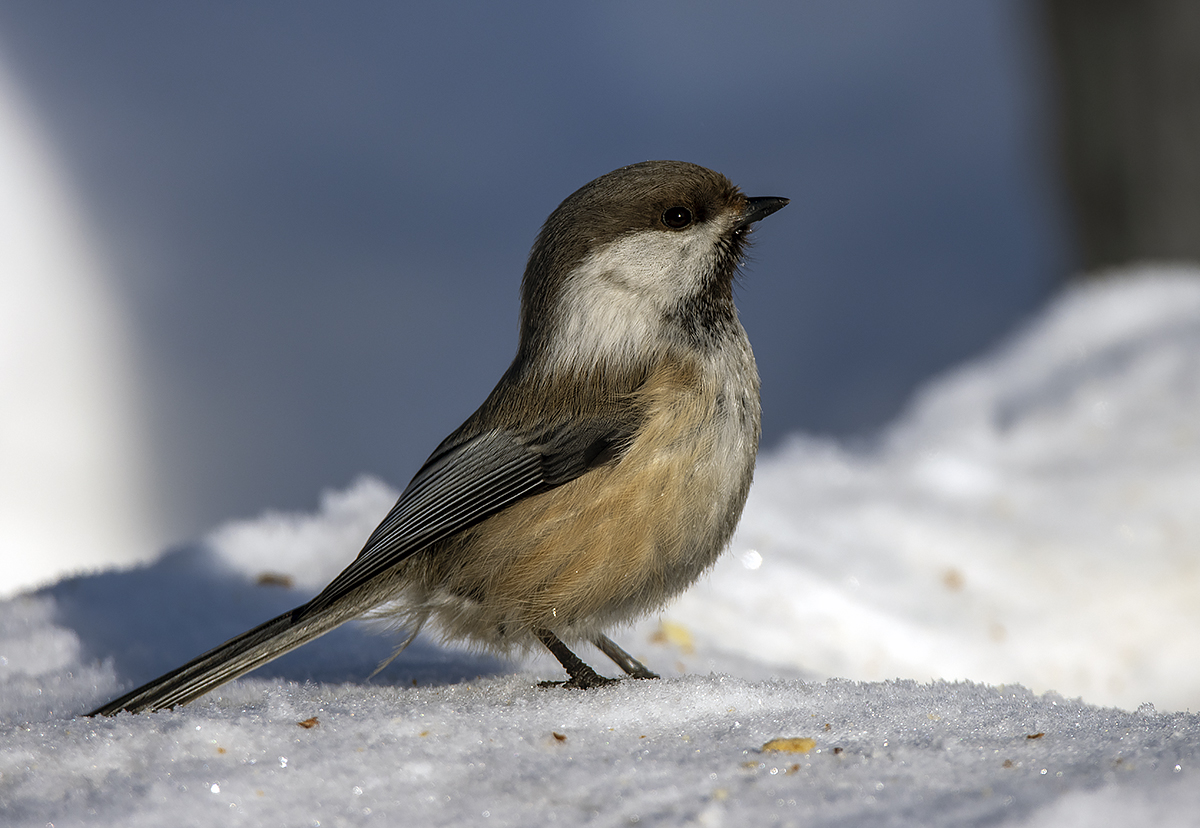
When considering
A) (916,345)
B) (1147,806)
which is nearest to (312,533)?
(1147,806)

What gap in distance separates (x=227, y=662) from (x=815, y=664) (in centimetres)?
158

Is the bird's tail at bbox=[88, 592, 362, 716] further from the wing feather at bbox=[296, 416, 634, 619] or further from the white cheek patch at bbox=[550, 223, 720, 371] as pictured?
the white cheek patch at bbox=[550, 223, 720, 371]

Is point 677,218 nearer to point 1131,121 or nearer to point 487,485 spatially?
point 487,485

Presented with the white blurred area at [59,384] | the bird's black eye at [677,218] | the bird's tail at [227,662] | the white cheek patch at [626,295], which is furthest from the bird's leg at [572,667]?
the white blurred area at [59,384]

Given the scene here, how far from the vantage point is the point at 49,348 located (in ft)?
21.9

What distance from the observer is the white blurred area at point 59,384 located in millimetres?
6191

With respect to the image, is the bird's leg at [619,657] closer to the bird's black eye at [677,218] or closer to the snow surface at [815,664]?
the snow surface at [815,664]

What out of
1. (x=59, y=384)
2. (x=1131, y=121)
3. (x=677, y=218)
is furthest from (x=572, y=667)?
(x=59, y=384)

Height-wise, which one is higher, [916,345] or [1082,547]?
[916,345]

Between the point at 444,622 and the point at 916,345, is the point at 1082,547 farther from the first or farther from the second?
the point at 916,345

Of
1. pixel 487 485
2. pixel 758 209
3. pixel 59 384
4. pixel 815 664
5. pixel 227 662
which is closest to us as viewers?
pixel 227 662

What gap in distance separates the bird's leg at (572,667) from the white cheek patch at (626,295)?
1.82 ft

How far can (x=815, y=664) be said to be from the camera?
277cm

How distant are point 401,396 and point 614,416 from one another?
638 centimetres
